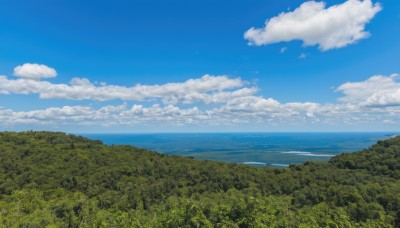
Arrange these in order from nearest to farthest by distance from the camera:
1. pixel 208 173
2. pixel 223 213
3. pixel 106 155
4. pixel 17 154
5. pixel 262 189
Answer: pixel 223 213 → pixel 262 189 → pixel 208 173 → pixel 17 154 → pixel 106 155

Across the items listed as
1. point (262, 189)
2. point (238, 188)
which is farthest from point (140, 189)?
point (262, 189)

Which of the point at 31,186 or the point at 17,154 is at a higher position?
the point at 17,154

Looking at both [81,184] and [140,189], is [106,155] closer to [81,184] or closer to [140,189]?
[81,184]

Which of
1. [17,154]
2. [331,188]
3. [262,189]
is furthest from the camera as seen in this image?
[17,154]

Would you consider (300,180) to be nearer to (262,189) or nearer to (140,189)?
(262,189)

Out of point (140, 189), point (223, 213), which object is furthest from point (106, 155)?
point (223, 213)

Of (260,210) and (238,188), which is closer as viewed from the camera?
(260,210)
